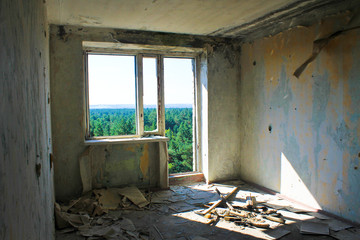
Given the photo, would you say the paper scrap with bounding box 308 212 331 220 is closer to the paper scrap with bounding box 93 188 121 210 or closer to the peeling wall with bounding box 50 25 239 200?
the peeling wall with bounding box 50 25 239 200

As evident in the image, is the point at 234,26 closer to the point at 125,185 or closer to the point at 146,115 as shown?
the point at 146,115

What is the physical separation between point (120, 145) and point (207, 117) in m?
1.55

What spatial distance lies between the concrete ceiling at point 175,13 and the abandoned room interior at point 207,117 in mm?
23

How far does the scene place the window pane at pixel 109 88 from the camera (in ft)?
13.9

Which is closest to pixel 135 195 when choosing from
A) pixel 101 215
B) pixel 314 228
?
pixel 101 215

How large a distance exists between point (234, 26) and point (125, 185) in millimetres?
2989

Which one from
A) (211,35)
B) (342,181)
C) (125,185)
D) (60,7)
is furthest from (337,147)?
(60,7)

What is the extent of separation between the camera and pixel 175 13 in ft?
11.1

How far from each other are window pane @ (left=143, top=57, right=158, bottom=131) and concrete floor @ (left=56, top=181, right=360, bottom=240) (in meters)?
1.20

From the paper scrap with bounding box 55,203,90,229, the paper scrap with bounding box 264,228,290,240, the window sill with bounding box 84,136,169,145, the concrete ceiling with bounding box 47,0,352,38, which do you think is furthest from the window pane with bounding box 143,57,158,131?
the paper scrap with bounding box 264,228,290,240

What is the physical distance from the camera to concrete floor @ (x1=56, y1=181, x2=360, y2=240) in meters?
2.91

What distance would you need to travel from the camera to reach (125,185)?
14.3ft

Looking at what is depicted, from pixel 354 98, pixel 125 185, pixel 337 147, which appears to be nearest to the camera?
pixel 354 98

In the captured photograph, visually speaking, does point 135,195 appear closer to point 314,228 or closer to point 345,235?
point 314,228
